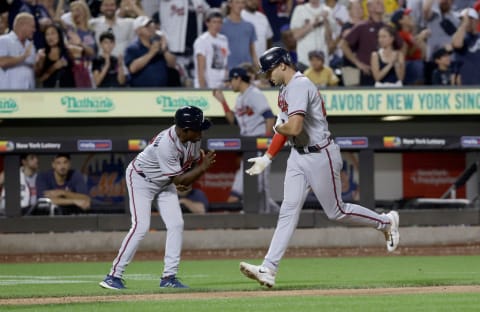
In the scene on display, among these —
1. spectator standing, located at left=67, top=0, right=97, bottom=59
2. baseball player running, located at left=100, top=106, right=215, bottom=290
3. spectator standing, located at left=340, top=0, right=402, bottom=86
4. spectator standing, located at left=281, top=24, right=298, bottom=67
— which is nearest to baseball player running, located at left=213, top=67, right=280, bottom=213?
spectator standing, located at left=281, top=24, right=298, bottom=67

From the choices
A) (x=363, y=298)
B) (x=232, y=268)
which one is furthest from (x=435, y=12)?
(x=363, y=298)

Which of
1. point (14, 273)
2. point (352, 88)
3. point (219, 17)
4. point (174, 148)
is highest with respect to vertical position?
point (219, 17)

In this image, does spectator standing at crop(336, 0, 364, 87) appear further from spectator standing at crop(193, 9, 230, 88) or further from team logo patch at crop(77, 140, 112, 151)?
team logo patch at crop(77, 140, 112, 151)

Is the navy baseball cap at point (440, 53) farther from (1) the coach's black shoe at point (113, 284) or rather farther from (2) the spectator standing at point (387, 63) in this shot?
(1) the coach's black shoe at point (113, 284)

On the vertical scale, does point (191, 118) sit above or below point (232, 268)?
above

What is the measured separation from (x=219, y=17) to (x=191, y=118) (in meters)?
7.18

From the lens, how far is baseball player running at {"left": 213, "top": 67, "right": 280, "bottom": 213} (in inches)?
584

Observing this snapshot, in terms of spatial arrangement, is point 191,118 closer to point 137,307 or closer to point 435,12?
point 137,307

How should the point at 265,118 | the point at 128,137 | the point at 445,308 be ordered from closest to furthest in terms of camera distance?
the point at 445,308 → the point at 265,118 → the point at 128,137

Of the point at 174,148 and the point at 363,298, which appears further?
the point at 174,148

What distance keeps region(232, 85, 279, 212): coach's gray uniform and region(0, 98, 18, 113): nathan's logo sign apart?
318cm

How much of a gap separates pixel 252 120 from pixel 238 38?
1582 millimetres

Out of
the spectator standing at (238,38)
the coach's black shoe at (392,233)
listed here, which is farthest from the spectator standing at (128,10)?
the coach's black shoe at (392,233)

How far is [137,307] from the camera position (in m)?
7.25
